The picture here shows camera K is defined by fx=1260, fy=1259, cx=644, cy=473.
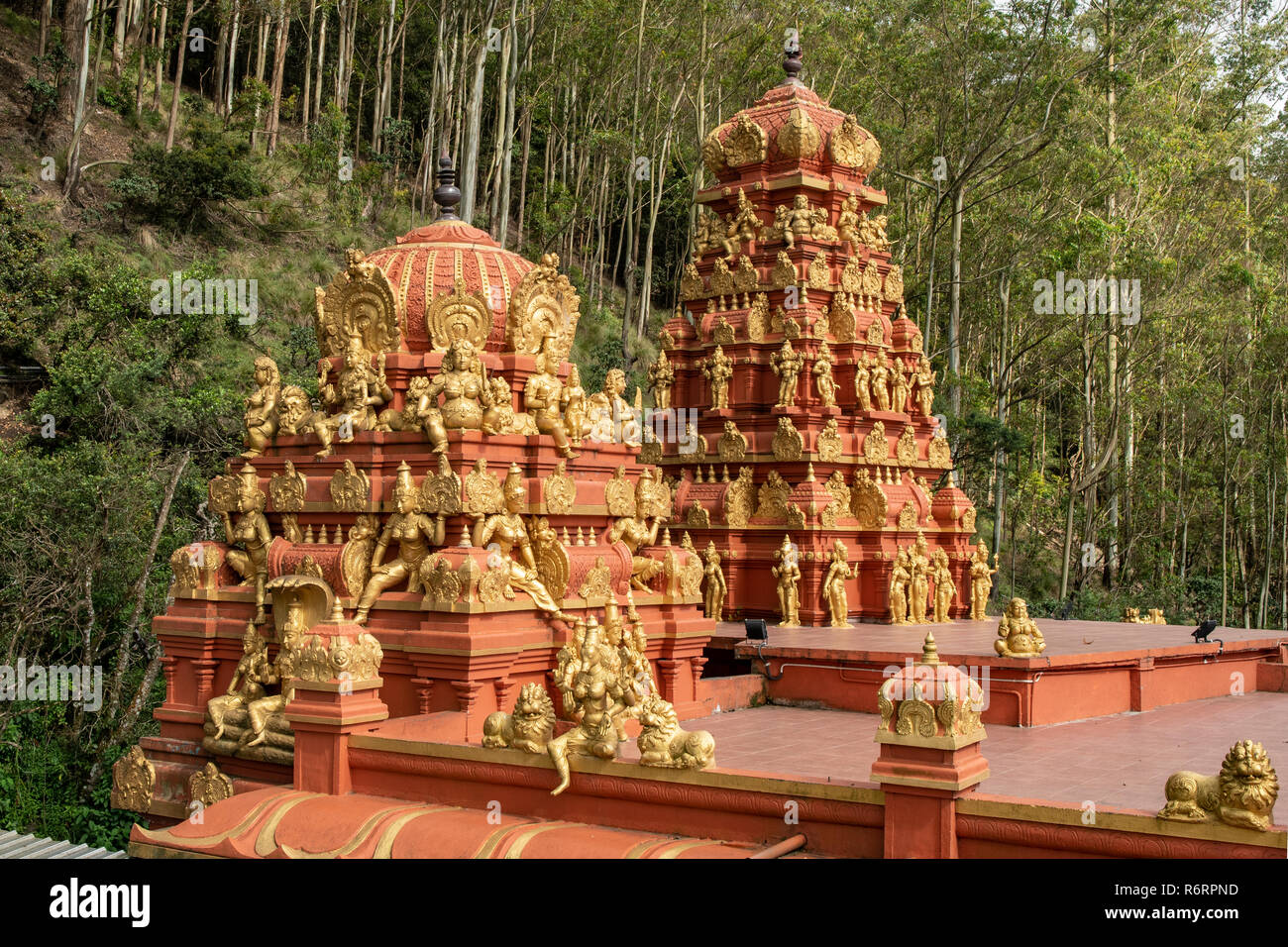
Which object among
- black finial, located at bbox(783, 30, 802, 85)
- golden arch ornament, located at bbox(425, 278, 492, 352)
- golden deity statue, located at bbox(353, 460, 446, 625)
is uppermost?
black finial, located at bbox(783, 30, 802, 85)

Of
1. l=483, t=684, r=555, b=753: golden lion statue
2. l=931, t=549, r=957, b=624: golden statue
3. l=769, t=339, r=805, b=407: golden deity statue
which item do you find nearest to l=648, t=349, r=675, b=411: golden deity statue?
l=769, t=339, r=805, b=407: golden deity statue

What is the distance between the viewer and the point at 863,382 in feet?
64.4

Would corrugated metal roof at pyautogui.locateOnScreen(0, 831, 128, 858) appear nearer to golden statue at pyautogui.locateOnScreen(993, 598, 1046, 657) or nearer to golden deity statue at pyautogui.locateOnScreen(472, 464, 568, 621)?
golden deity statue at pyautogui.locateOnScreen(472, 464, 568, 621)

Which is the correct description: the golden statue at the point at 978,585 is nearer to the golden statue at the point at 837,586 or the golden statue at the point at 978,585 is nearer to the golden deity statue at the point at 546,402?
the golden statue at the point at 837,586

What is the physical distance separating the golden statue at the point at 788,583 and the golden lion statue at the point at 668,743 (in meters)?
9.85

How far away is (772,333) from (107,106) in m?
25.4

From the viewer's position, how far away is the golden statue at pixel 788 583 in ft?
59.7

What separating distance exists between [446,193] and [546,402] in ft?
8.22

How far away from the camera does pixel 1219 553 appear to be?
3981cm

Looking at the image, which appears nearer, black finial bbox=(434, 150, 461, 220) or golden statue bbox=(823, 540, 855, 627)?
black finial bbox=(434, 150, 461, 220)

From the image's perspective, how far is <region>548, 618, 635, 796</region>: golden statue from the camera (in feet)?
28.2

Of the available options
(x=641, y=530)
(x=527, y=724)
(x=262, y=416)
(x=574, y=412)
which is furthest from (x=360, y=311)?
(x=527, y=724)

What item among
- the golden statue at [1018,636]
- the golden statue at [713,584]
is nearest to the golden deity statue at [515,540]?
the golden statue at [1018,636]

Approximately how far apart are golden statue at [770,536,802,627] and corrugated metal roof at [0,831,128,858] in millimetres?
9953
